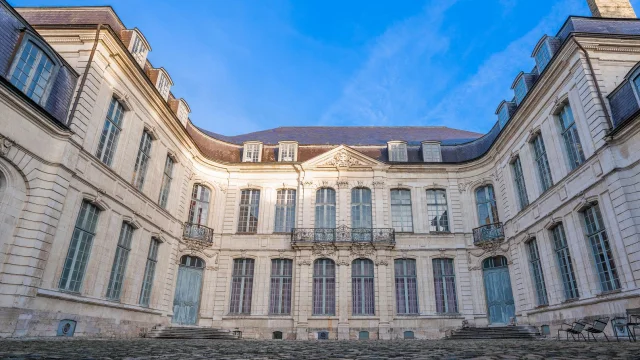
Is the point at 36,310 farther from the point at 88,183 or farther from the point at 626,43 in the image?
the point at 626,43

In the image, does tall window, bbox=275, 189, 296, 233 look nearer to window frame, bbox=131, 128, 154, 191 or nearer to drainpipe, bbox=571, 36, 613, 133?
window frame, bbox=131, 128, 154, 191

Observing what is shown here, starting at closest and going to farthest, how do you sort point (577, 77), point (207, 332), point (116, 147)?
point (577, 77) → point (116, 147) → point (207, 332)

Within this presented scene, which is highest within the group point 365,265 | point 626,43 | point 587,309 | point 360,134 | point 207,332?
point 360,134

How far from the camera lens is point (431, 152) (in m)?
18.7

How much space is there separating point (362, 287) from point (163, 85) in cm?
1155

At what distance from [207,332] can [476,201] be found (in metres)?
12.6

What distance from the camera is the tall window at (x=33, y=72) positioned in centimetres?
877

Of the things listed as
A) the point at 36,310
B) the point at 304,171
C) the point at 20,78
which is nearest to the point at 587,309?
the point at 304,171

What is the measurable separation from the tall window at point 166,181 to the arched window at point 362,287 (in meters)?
8.28

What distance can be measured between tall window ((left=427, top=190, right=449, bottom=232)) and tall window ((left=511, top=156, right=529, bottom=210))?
11.4 feet

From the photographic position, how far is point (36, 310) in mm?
8664

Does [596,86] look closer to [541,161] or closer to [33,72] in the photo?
[541,161]

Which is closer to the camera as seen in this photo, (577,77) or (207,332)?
(577,77)

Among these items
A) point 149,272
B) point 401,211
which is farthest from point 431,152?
point 149,272
